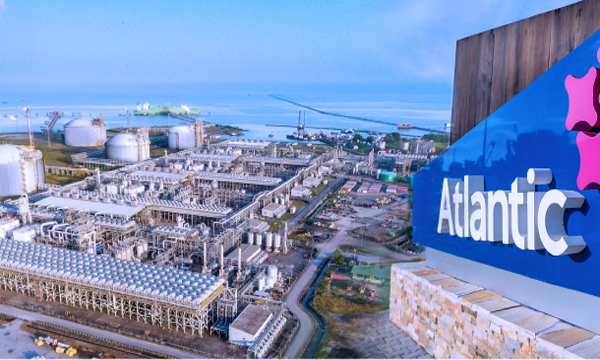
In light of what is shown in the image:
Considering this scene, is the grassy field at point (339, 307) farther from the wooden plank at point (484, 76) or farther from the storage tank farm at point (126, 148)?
the storage tank farm at point (126, 148)

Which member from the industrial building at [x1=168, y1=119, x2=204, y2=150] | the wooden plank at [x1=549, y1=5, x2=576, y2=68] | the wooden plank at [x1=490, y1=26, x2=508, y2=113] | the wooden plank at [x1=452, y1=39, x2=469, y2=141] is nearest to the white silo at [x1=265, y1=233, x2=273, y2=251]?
the wooden plank at [x1=452, y1=39, x2=469, y2=141]

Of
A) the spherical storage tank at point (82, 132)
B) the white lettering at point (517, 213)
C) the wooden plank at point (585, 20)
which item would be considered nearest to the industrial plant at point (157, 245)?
the white lettering at point (517, 213)

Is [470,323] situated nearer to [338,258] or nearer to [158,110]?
[338,258]

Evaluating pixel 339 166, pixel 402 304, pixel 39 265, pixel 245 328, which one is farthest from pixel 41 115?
pixel 402 304

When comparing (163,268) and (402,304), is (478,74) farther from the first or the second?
(163,268)

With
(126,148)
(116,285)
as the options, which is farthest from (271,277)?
(126,148)

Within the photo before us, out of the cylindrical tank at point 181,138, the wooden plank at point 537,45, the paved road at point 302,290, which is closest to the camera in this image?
the wooden plank at point 537,45
